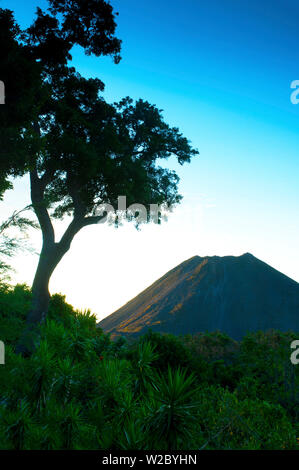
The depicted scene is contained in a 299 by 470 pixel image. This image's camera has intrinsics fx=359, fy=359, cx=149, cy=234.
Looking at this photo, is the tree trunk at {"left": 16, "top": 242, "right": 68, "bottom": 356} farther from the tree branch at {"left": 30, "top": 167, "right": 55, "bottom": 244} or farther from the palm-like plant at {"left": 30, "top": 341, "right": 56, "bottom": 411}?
the palm-like plant at {"left": 30, "top": 341, "right": 56, "bottom": 411}

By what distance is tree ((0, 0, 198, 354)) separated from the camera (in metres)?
20.2

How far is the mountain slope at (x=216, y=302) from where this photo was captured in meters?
64.1

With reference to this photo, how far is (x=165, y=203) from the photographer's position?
1015 inches

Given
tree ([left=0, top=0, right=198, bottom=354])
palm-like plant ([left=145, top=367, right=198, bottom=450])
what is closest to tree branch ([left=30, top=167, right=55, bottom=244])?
tree ([left=0, top=0, right=198, bottom=354])

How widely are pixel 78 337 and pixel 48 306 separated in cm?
1266

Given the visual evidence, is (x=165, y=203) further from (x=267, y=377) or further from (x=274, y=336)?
(x=267, y=377)

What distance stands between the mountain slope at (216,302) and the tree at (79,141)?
33.7 metres

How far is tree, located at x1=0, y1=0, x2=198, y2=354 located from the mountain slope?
33.7 metres

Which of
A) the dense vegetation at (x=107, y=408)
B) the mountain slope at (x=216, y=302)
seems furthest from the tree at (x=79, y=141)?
the mountain slope at (x=216, y=302)

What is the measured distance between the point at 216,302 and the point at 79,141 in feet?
190

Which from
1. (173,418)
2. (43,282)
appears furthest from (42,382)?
(43,282)

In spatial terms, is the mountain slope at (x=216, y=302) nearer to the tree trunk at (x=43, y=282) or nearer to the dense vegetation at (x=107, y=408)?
the tree trunk at (x=43, y=282)
